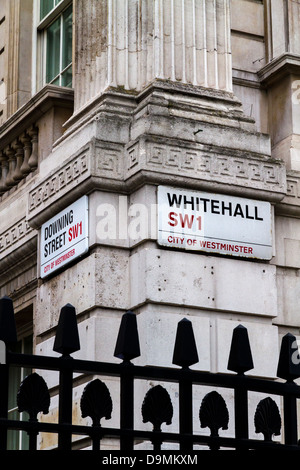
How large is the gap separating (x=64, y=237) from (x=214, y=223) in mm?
1455

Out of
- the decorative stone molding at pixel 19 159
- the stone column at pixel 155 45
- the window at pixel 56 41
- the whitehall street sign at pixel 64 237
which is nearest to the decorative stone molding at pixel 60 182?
the whitehall street sign at pixel 64 237

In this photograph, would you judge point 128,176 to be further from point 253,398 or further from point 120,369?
point 120,369

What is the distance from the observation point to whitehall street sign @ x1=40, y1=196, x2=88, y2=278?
31.5ft

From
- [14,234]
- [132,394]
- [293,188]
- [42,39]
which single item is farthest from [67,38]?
[132,394]

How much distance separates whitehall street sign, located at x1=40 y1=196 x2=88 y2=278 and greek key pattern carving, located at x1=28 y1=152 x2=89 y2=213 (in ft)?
0.65

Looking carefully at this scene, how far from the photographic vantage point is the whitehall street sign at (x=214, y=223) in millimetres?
9336

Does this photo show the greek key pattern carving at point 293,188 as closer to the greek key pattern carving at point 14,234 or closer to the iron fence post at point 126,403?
the greek key pattern carving at point 14,234

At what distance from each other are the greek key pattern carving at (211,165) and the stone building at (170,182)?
0.01 metres

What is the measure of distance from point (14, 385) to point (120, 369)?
821cm

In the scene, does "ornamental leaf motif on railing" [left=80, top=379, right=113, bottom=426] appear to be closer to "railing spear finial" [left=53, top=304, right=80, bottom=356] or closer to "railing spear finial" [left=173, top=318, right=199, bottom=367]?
"railing spear finial" [left=53, top=304, right=80, bottom=356]

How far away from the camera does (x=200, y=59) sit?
10289 mm

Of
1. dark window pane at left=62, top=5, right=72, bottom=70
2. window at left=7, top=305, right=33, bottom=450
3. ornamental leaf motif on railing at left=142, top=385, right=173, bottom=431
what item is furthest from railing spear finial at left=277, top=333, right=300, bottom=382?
dark window pane at left=62, top=5, right=72, bottom=70

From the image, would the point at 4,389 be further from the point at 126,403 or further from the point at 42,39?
the point at 42,39
